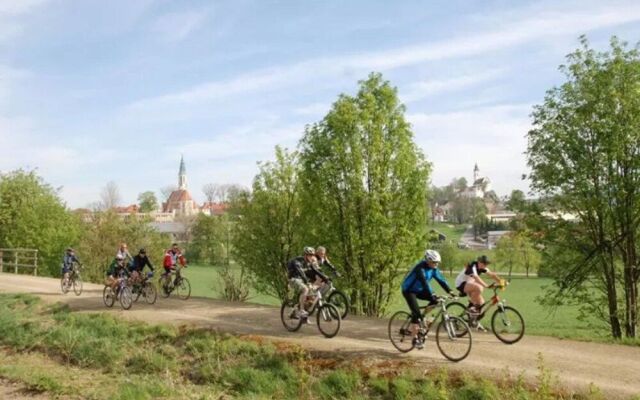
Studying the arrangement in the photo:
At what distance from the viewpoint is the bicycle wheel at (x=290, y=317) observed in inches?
557

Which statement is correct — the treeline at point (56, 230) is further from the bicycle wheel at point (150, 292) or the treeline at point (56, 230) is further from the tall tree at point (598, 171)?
the tall tree at point (598, 171)

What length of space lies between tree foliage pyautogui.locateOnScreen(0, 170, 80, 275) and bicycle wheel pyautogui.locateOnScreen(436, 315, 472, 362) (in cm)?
4057

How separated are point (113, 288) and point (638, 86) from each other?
58.5 feet

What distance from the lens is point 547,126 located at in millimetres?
18172

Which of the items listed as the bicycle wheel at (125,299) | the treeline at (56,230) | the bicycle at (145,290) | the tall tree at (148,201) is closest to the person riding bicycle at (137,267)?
the bicycle at (145,290)

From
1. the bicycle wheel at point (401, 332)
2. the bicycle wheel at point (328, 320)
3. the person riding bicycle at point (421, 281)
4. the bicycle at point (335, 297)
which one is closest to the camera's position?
the person riding bicycle at point (421, 281)

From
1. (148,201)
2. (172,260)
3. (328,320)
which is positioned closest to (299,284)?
(328,320)

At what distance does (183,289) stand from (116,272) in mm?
2508

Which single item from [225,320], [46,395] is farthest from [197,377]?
[225,320]

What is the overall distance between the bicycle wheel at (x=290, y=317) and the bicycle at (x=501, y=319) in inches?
158

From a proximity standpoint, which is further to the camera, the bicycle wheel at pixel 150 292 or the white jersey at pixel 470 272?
the bicycle wheel at pixel 150 292

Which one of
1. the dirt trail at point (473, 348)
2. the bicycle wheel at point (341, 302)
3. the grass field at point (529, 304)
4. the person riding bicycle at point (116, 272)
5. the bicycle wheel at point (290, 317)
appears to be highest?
the person riding bicycle at point (116, 272)

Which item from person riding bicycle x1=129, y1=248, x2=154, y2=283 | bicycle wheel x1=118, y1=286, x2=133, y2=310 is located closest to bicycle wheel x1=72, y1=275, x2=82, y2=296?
person riding bicycle x1=129, y1=248, x2=154, y2=283

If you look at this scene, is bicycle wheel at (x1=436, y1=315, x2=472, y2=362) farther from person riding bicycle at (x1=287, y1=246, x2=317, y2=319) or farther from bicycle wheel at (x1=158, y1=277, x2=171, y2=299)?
bicycle wheel at (x1=158, y1=277, x2=171, y2=299)
